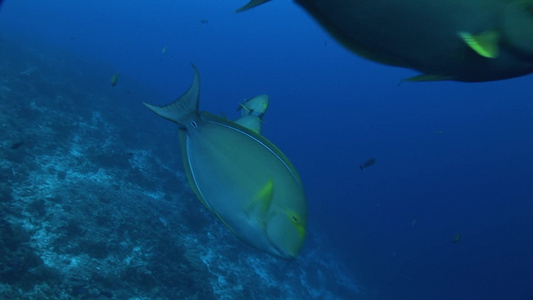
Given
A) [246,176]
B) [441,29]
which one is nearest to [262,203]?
[246,176]

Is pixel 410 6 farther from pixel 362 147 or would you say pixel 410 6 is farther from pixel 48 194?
pixel 362 147

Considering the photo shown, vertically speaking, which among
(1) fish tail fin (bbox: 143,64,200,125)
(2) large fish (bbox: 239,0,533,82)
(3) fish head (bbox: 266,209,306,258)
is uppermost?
(2) large fish (bbox: 239,0,533,82)

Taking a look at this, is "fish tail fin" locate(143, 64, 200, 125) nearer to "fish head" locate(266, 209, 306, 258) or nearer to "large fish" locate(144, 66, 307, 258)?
"large fish" locate(144, 66, 307, 258)

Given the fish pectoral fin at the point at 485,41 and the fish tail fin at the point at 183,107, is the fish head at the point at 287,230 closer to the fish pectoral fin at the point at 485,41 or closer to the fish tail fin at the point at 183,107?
the fish tail fin at the point at 183,107

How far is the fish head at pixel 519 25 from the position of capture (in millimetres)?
602

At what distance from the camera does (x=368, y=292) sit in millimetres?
18547

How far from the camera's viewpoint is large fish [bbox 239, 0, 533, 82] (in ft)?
1.99

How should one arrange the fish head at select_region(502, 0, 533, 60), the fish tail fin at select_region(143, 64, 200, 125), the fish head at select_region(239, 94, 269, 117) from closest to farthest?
1. the fish head at select_region(502, 0, 533, 60)
2. the fish tail fin at select_region(143, 64, 200, 125)
3. the fish head at select_region(239, 94, 269, 117)

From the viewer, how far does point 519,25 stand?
2.00 feet

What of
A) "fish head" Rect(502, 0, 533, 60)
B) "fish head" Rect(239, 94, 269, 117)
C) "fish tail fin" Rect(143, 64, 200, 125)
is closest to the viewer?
"fish head" Rect(502, 0, 533, 60)

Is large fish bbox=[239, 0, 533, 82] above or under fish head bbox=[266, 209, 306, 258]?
above

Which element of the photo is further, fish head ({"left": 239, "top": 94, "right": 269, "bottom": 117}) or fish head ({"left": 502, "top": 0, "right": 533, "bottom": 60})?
fish head ({"left": 239, "top": 94, "right": 269, "bottom": 117})

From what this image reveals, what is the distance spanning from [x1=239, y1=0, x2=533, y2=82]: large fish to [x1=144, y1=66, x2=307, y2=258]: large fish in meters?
0.56

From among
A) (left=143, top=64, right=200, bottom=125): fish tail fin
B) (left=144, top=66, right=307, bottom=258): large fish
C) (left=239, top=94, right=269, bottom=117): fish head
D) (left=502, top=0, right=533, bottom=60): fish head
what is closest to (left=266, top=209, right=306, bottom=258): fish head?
(left=144, top=66, right=307, bottom=258): large fish
